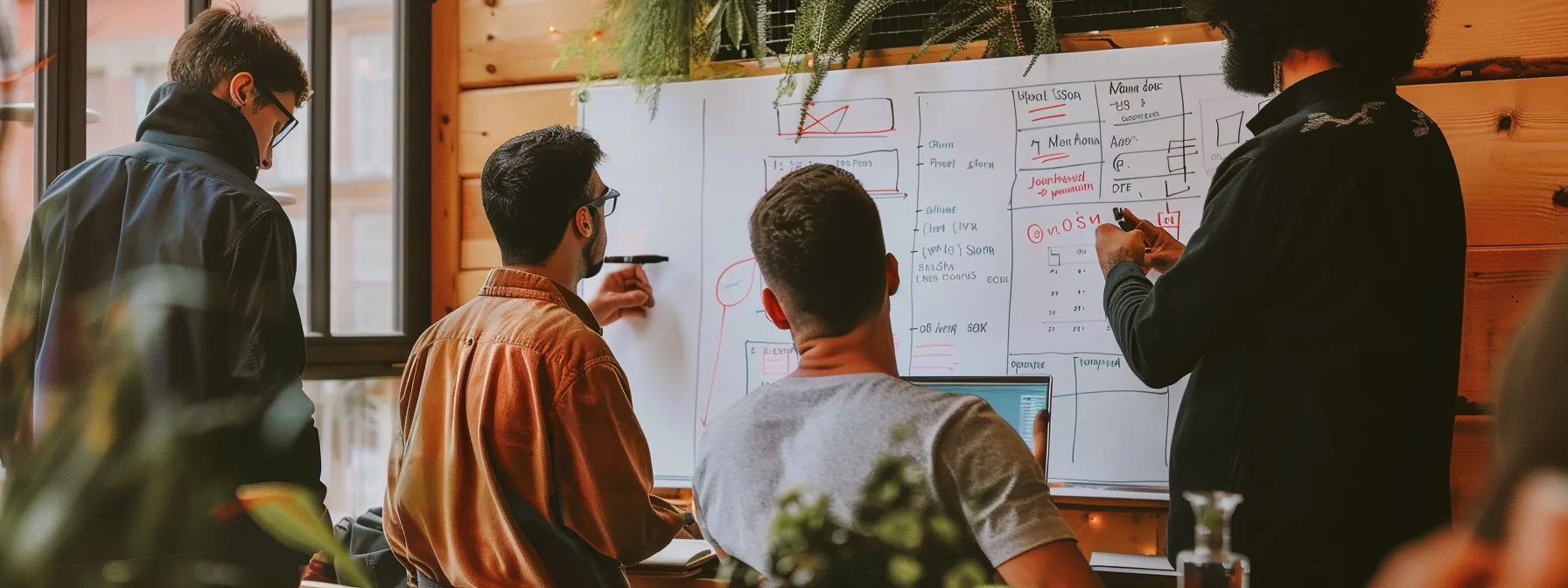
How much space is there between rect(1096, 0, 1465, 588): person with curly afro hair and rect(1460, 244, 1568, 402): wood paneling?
1.89 ft

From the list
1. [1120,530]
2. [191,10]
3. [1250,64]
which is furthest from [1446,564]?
[191,10]

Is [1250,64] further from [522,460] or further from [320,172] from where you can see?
[320,172]

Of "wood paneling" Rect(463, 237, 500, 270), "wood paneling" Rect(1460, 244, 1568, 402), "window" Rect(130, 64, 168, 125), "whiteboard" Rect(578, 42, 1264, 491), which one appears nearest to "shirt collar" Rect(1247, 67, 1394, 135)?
"whiteboard" Rect(578, 42, 1264, 491)

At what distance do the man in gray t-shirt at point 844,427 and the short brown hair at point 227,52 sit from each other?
1097 millimetres

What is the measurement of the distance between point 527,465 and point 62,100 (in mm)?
1162

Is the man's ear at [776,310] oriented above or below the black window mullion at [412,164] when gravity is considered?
below

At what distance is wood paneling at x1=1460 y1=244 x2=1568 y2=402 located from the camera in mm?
2180

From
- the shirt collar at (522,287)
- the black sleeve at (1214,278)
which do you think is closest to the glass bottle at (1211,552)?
the black sleeve at (1214,278)

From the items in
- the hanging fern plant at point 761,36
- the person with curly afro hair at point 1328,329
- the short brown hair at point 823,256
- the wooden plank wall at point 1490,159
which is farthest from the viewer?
the hanging fern plant at point 761,36

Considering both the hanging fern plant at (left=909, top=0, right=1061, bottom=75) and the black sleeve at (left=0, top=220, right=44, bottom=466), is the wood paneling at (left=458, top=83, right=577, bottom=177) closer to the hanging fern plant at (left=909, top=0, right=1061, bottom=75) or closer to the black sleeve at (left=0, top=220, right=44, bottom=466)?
the hanging fern plant at (left=909, top=0, right=1061, bottom=75)

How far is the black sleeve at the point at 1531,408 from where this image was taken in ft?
1.58

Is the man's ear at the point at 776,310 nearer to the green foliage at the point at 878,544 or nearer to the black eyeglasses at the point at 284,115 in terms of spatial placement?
the green foliage at the point at 878,544

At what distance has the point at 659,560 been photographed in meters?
2.00

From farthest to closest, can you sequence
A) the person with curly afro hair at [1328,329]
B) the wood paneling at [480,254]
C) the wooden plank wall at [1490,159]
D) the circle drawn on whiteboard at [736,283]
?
the wood paneling at [480,254] → the circle drawn on whiteboard at [736,283] → the wooden plank wall at [1490,159] → the person with curly afro hair at [1328,329]
